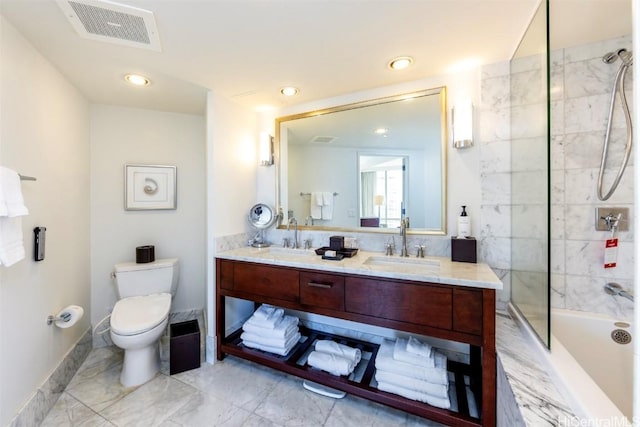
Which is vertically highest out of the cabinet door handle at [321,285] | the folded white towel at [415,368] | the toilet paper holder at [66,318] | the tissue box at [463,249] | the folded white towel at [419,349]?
the tissue box at [463,249]

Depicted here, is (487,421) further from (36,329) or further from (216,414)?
(36,329)

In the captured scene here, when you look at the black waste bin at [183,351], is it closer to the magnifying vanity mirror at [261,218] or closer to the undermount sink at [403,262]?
the magnifying vanity mirror at [261,218]

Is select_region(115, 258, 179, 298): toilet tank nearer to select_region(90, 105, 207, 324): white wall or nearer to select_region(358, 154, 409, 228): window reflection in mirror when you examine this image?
select_region(90, 105, 207, 324): white wall

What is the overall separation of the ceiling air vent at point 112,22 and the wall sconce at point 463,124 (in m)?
1.79

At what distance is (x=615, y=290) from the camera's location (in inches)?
55.9

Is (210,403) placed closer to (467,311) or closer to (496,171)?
(467,311)

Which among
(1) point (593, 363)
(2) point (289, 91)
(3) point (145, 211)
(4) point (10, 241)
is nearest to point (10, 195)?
(4) point (10, 241)

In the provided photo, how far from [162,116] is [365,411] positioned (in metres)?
2.93

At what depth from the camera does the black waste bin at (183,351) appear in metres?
1.81

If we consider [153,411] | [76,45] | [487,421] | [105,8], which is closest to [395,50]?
[105,8]

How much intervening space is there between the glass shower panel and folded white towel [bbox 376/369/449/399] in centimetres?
56

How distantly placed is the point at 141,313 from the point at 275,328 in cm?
98

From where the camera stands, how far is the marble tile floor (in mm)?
1415

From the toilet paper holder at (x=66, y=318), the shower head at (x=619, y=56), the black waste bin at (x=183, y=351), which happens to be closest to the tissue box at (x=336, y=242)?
the black waste bin at (x=183, y=351)
